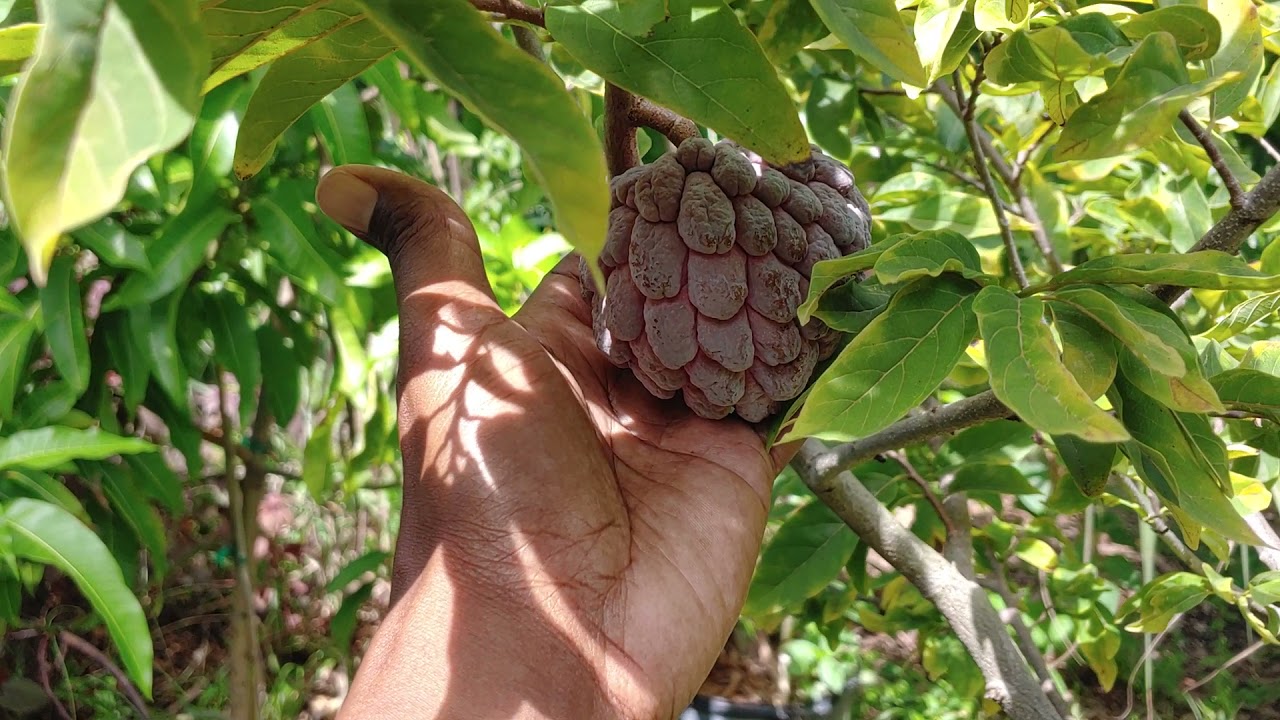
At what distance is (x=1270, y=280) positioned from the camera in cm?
62

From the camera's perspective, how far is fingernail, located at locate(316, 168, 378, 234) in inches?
46.7

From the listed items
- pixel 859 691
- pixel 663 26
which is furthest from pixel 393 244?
pixel 859 691

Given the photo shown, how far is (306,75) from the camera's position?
0.67 metres

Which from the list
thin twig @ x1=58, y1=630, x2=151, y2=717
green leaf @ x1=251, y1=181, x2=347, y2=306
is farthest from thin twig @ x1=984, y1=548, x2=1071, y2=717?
thin twig @ x1=58, y1=630, x2=151, y2=717

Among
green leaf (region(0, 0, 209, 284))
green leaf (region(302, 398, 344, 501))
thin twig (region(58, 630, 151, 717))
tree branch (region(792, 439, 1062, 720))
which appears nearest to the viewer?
green leaf (region(0, 0, 209, 284))

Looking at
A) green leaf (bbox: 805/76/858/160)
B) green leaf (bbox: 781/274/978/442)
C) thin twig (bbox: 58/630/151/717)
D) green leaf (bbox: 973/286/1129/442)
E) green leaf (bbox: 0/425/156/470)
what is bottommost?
thin twig (bbox: 58/630/151/717)

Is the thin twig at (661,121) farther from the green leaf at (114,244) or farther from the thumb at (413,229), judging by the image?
the green leaf at (114,244)

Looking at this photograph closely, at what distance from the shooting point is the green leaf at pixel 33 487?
1569 mm

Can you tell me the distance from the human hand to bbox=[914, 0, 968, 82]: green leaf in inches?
19.4

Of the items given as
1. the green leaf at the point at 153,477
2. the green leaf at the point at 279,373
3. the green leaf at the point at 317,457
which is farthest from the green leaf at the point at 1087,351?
the green leaf at the point at 153,477

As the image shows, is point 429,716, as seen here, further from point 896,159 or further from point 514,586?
point 896,159

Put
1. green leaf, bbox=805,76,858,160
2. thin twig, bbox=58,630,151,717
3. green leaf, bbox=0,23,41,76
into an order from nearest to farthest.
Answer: green leaf, bbox=0,23,41,76 < green leaf, bbox=805,76,858,160 < thin twig, bbox=58,630,151,717

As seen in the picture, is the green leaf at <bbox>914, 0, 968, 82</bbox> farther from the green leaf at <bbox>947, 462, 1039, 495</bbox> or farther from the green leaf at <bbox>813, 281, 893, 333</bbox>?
the green leaf at <bbox>947, 462, 1039, 495</bbox>

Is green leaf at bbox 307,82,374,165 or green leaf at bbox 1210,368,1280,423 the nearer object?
green leaf at bbox 1210,368,1280,423
